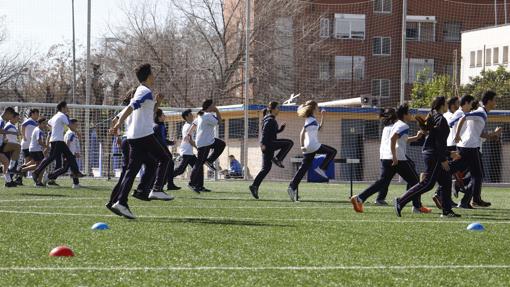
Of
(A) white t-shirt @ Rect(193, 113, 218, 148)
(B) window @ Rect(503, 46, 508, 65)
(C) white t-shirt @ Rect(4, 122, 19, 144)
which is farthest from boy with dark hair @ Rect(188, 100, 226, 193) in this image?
(B) window @ Rect(503, 46, 508, 65)

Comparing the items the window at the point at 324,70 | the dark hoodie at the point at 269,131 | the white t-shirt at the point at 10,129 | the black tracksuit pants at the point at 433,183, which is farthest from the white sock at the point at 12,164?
the window at the point at 324,70

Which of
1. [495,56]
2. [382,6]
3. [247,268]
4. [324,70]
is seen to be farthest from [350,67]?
[247,268]

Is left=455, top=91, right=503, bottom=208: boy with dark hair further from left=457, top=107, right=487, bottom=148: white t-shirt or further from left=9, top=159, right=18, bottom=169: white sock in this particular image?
left=9, top=159, right=18, bottom=169: white sock

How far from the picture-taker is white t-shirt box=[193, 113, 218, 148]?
21.8m

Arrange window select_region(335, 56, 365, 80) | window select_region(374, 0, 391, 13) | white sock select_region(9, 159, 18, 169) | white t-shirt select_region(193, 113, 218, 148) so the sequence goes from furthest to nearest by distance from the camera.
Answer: window select_region(374, 0, 391, 13) < window select_region(335, 56, 365, 80) < white sock select_region(9, 159, 18, 169) < white t-shirt select_region(193, 113, 218, 148)

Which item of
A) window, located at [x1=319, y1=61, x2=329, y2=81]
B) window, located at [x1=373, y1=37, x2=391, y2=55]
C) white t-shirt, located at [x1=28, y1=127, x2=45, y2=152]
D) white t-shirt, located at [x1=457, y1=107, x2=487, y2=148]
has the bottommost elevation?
white t-shirt, located at [x1=28, y1=127, x2=45, y2=152]

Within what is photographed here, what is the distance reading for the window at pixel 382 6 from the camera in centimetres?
6862

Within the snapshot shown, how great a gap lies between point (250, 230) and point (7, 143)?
42.0 feet

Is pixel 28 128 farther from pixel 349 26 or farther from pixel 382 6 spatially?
pixel 382 6

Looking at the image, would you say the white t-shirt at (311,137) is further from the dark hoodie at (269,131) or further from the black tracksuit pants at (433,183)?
the black tracksuit pants at (433,183)

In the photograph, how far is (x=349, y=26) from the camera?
68.8 metres

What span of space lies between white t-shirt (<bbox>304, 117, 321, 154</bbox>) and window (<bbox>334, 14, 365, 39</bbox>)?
49812mm

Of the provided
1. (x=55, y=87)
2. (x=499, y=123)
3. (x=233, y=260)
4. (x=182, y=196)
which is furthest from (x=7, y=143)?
(x=55, y=87)

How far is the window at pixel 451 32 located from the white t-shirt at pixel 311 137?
55333 mm
